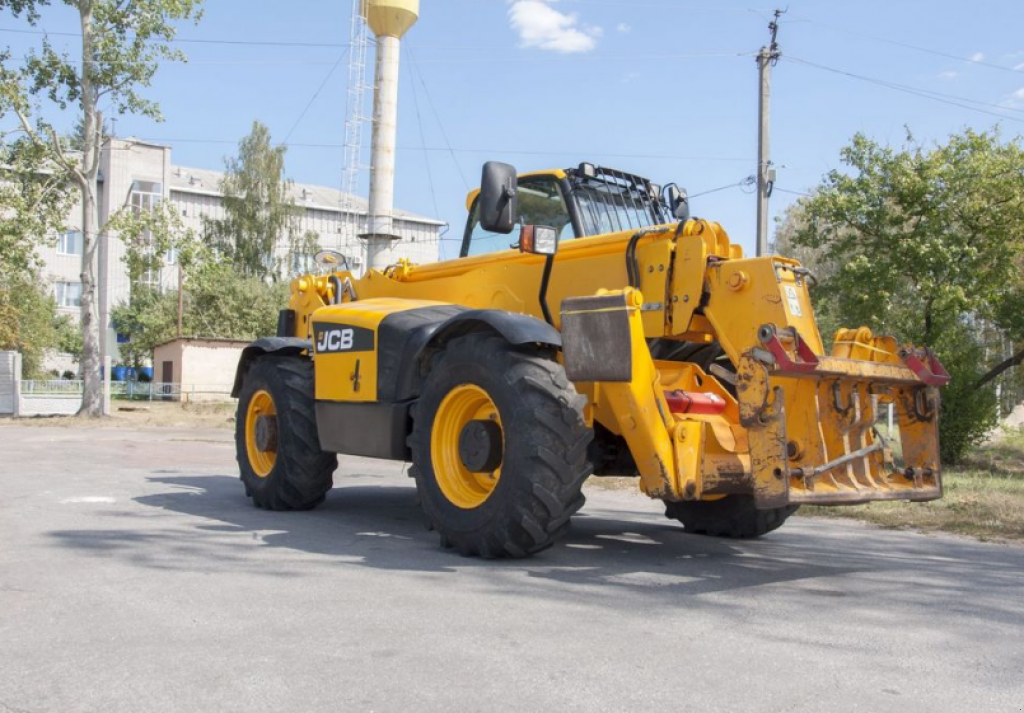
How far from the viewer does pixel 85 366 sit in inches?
1112

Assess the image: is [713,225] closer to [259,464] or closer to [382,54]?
[259,464]

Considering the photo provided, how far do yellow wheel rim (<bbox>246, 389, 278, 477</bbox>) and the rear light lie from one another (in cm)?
429

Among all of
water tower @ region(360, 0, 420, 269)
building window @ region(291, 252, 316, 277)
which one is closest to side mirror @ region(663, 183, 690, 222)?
water tower @ region(360, 0, 420, 269)

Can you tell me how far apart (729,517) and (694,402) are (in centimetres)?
173

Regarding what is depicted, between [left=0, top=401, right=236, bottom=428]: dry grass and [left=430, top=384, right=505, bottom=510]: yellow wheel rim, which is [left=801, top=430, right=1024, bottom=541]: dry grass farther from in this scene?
[left=0, top=401, right=236, bottom=428]: dry grass

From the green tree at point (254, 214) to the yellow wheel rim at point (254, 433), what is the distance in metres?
51.5

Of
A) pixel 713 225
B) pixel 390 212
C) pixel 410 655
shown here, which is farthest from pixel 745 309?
pixel 390 212

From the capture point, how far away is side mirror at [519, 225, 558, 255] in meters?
7.17

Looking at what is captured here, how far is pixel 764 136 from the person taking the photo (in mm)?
22062

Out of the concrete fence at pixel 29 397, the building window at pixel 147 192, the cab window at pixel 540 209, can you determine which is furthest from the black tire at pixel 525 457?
the building window at pixel 147 192

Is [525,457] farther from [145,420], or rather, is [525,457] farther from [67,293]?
[67,293]

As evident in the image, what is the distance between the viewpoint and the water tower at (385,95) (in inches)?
1467

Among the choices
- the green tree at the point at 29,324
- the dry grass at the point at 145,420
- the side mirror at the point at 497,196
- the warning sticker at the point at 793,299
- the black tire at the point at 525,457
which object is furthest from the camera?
the green tree at the point at 29,324

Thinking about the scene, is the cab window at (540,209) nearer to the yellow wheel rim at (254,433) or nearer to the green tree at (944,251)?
the yellow wheel rim at (254,433)
